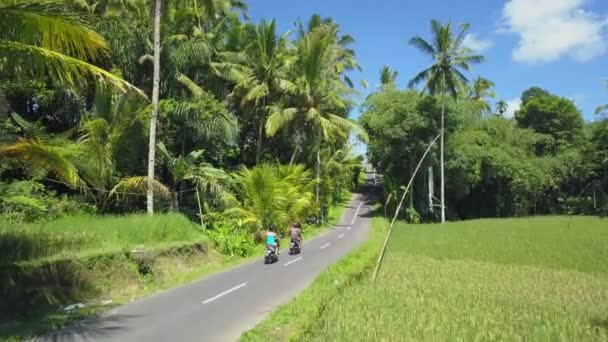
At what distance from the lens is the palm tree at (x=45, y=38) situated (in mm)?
8156

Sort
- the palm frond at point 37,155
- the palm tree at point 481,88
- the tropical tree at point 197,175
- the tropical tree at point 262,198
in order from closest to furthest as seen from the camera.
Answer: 1. the palm frond at point 37,155
2. the tropical tree at point 197,175
3. the tropical tree at point 262,198
4. the palm tree at point 481,88

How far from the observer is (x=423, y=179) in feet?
158

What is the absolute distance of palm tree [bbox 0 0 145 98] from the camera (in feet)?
26.8

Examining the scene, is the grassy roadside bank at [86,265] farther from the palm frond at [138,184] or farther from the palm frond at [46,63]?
the palm frond at [46,63]

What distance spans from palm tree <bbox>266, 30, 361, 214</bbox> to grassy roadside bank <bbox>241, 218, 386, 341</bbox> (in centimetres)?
1829

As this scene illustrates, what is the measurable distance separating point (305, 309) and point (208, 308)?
2.11 m

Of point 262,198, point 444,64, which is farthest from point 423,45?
point 262,198

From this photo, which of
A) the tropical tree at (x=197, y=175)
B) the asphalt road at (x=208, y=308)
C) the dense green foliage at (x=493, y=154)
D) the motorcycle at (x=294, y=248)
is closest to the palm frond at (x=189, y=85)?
the tropical tree at (x=197, y=175)

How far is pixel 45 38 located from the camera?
8.27 m

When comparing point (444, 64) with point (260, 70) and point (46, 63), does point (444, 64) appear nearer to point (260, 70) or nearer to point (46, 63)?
point (260, 70)

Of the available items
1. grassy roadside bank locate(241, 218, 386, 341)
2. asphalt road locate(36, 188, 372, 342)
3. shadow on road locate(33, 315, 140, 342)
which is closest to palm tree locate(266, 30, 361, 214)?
asphalt road locate(36, 188, 372, 342)

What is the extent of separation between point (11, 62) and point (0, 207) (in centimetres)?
713

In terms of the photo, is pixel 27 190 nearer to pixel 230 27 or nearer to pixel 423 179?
pixel 230 27

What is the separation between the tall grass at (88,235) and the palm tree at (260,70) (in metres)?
13.9
